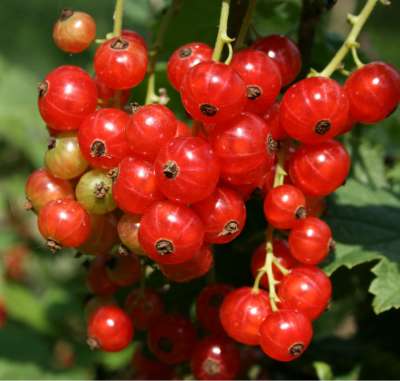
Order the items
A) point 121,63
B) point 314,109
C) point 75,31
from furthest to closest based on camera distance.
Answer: point 75,31, point 121,63, point 314,109

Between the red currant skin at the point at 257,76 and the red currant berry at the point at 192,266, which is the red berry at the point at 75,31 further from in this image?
the red currant berry at the point at 192,266

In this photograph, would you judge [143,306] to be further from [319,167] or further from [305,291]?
[319,167]

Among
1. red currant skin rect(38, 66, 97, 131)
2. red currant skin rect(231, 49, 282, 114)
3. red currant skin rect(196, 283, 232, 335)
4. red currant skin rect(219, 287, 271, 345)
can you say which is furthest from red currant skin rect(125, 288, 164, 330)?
red currant skin rect(231, 49, 282, 114)

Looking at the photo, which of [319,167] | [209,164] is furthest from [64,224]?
[319,167]

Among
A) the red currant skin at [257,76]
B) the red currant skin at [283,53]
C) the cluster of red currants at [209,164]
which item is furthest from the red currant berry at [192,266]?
the red currant skin at [283,53]

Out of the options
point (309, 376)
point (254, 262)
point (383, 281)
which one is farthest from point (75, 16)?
point (309, 376)
